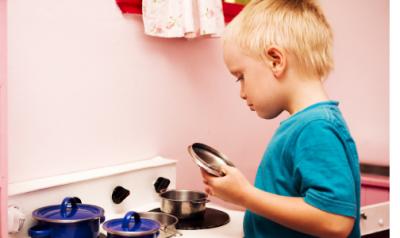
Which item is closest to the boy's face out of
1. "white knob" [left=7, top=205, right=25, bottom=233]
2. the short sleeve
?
the short sleeve

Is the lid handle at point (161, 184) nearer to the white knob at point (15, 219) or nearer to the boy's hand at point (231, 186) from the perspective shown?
the white knob at point (15, 219)

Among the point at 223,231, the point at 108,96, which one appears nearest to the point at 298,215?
the point at 223,231

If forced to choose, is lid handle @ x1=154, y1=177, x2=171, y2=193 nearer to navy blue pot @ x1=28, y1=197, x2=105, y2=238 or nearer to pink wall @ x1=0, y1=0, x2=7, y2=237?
navy blue pot @ x1=28, y1=197, x2=105, y2=238

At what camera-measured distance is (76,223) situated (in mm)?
1023

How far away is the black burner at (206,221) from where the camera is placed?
1235mm

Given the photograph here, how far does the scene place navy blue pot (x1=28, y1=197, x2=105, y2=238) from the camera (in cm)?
102

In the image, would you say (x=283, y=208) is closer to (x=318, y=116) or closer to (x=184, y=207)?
(x=318, y=116)

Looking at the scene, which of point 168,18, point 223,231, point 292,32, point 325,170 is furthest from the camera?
point 168,18

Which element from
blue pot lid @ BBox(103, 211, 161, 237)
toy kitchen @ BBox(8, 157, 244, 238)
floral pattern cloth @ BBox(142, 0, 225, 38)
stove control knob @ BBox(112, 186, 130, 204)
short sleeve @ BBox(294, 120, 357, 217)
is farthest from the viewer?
floral pattern cloth @ BBox(142, 0, 225, 38)

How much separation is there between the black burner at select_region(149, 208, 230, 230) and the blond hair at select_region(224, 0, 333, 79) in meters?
0.54

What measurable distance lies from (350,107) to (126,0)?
1396 mm

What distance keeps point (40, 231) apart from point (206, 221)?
0.45 metres

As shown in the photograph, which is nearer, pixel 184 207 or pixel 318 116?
pixel 318 116

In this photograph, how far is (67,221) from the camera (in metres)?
1.02
